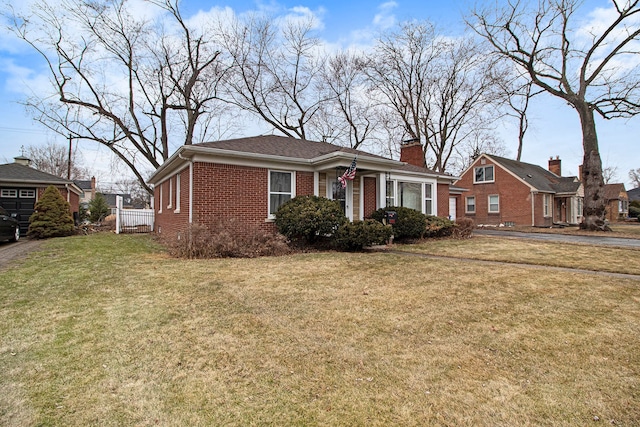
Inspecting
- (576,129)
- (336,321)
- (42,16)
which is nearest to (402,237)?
(336,321)

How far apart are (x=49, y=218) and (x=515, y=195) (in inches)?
1152

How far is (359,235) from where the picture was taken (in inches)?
390

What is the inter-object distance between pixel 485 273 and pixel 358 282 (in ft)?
8.71

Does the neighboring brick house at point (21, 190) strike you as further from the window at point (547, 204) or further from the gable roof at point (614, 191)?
the gable roof at point (614, 191)

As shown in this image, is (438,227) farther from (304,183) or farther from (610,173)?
(610,173)

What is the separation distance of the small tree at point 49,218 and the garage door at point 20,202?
339 cm

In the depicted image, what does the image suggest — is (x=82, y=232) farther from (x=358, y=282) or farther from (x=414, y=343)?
(x=414, y=343)

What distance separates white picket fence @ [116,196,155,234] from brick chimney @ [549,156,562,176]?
123ft

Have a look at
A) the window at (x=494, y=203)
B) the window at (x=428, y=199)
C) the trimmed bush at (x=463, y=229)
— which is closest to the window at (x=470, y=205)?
the window at (x=494, y=203)

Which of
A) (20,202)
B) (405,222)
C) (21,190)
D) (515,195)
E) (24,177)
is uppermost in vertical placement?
(24,177)

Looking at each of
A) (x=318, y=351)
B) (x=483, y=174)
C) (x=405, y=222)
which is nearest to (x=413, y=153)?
Result: (x=405, y=222)

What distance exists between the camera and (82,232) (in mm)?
17453

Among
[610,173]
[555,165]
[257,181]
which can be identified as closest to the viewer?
[257,181]

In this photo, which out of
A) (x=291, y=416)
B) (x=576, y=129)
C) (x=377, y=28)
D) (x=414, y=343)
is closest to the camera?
(x=291, y=416)
